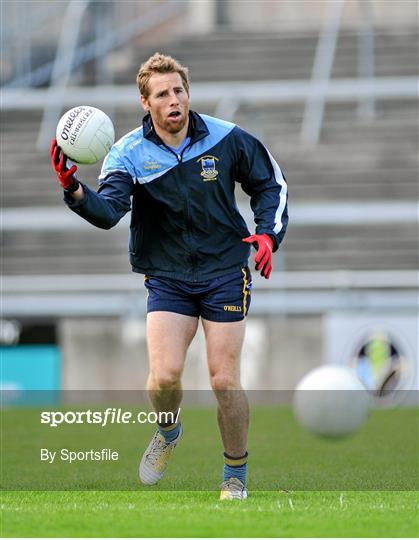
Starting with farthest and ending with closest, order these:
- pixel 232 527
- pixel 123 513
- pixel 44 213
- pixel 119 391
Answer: pixel 44 213
pixel 119 391
pixel 123 513
pixel 232 527

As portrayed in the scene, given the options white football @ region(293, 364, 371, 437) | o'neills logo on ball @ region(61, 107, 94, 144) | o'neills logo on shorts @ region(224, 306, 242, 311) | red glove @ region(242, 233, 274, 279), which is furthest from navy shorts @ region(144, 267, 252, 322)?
white football @ region(293, 364, 371, 437)

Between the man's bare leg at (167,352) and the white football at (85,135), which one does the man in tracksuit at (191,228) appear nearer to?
the man's bare leg at (167,352)

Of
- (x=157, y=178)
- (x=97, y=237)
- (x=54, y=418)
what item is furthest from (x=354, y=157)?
(x=157, y=178)

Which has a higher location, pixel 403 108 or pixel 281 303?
pixel 403 108

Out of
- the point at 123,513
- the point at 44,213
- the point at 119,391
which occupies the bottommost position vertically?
the point at 119,391

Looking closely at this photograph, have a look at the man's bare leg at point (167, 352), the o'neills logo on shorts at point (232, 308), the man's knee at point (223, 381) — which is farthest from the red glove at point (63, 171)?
the man's knee at point (223, 381)

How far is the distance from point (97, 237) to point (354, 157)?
11.2ft

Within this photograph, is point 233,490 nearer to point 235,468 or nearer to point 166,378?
point 235,468

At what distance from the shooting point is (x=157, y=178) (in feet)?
21.7

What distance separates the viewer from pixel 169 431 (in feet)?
22.4

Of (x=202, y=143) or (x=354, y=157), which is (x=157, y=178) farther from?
(x=354, y=157)

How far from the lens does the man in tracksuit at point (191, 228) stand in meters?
6.53

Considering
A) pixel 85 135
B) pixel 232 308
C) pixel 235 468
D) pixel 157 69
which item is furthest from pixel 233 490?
pixel 157 69

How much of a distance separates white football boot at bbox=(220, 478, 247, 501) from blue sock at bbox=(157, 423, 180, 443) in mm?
449
